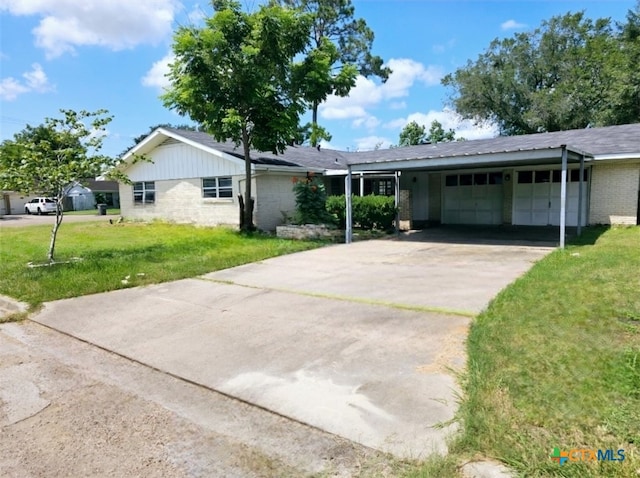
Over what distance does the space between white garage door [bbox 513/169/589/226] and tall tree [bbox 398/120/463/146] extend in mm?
24899

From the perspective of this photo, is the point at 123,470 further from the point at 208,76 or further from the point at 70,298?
the point at 208,76

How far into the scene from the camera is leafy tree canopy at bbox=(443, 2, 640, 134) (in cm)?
2522

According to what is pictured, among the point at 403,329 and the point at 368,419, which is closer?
the point at 368,419

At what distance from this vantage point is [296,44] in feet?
47.6

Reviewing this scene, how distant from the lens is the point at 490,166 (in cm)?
1631

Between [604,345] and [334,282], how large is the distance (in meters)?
4.55

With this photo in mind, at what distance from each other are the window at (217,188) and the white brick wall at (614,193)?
13169 mm

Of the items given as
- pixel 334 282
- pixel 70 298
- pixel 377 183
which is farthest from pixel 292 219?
pixel 70 298

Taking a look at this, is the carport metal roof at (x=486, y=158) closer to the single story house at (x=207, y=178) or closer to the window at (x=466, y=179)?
the single story house at (x=207, y=178)

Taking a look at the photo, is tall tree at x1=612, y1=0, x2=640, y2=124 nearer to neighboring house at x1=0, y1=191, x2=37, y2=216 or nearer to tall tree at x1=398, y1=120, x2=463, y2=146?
tall tree at x1=398, y1=120, x2=463, y2=146

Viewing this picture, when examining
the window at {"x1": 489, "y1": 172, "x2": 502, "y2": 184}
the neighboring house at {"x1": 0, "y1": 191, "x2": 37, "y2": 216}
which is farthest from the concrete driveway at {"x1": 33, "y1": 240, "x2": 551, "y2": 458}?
the neighboring house at {"x1": 0, "y1": 191, "x2": 37, "y2": 216}

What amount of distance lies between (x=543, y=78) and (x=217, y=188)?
2597cm

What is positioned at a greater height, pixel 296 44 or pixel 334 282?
pixel 296 44

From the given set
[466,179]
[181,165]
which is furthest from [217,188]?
[466,179]
